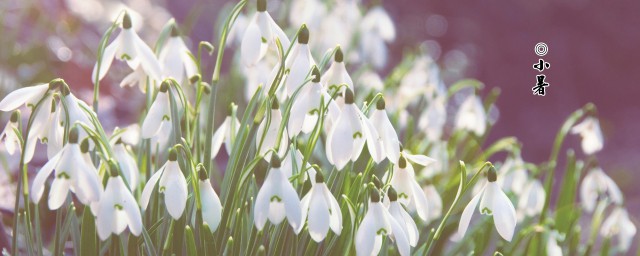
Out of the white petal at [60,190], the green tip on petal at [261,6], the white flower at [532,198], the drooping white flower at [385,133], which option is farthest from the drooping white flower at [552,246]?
the white petal at [60,190]

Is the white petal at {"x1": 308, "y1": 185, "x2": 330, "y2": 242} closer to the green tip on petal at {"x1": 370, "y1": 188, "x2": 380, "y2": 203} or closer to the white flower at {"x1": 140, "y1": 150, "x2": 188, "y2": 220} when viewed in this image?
the green tip on petal at {"x1": 370, "y1": 188, "x2": 380, "y2": 203}

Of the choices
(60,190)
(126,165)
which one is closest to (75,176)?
(60,190)

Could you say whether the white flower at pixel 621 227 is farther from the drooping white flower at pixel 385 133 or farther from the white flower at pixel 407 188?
the drooping white flower at pixel 385 133

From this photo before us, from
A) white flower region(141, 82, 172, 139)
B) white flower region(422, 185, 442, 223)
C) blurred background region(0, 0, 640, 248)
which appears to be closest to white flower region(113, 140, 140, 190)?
white flower region(141, 82, 172, 139)

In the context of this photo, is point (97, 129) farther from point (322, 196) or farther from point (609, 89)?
point (609, 89)

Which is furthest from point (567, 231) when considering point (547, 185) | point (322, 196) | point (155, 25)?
point (155, 25)

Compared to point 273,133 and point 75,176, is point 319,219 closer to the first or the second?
point 273,133
